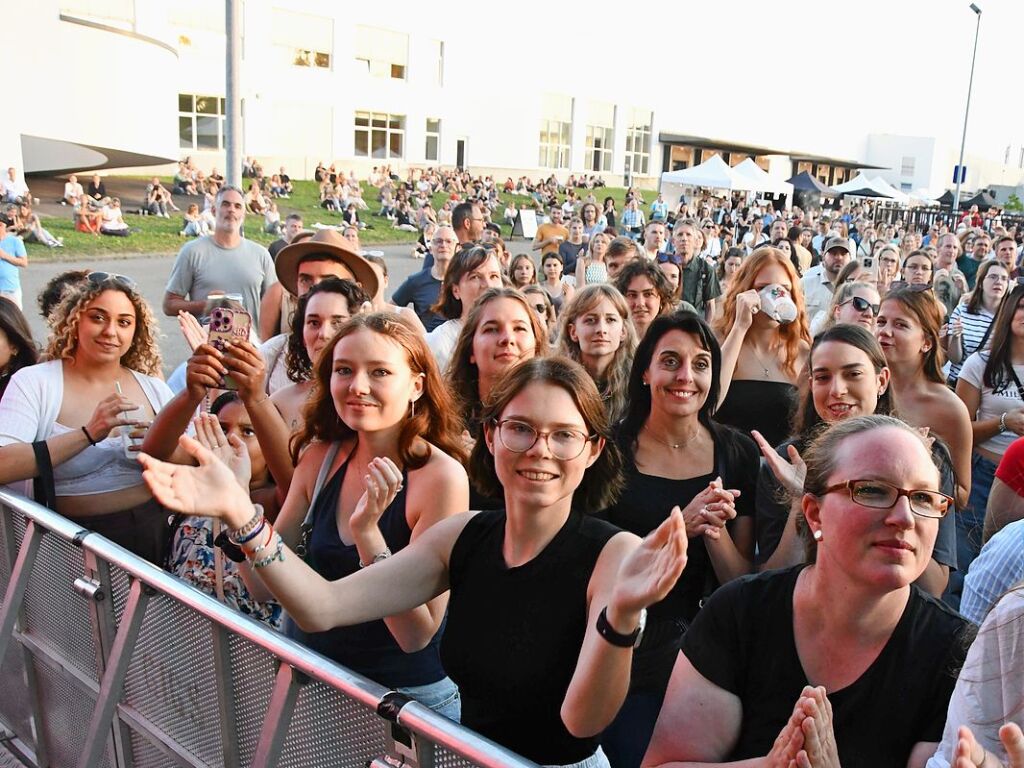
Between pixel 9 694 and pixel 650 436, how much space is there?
2.69 metres

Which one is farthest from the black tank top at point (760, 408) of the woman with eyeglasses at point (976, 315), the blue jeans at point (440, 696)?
the woman with eyeglasses at point (976, 315)

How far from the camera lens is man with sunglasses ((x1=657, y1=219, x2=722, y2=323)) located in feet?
30.5

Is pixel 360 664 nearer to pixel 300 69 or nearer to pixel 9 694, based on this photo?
pixel 9 694

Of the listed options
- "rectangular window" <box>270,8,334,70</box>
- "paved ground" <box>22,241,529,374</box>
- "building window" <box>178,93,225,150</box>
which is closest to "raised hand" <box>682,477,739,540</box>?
"paved ground" <box>22,241,529,374</box>

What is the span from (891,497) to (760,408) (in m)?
2.74

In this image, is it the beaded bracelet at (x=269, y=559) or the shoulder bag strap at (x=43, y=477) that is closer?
the beaded bracelet at (x=269, y=559)

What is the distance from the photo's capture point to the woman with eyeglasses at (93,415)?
3.53 metres

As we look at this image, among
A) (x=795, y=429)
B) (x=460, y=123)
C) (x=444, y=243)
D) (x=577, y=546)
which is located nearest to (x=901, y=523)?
(x=577, y=546)

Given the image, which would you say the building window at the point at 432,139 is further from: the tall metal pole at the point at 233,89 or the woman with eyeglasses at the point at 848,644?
the woman with eyeglasses at the point at 848,644

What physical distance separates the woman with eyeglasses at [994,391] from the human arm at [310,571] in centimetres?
346

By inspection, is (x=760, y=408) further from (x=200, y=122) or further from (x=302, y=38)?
(x=302, y=38)

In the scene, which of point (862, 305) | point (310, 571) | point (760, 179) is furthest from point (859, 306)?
point (760, 179)

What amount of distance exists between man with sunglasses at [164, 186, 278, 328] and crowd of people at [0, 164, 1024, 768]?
170 centimetres

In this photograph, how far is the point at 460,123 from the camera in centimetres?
4994
